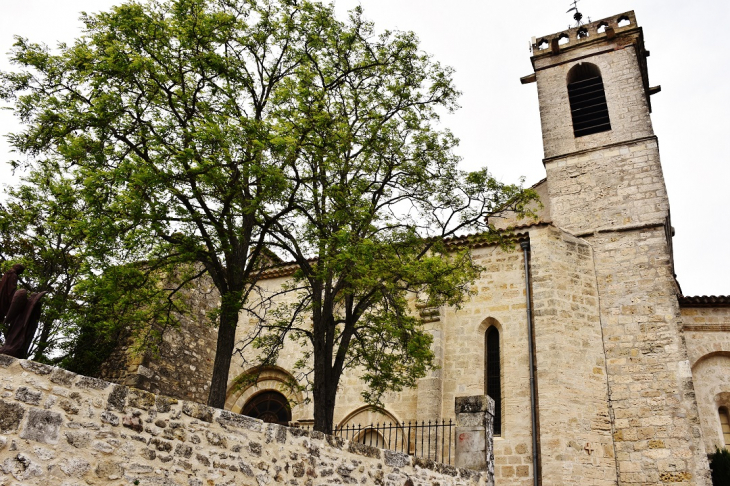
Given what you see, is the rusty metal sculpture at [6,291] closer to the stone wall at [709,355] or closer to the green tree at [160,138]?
the green tree at [160,138]

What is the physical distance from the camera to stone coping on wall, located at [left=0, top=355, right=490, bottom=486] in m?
3.93

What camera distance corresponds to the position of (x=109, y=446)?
14.3 ft

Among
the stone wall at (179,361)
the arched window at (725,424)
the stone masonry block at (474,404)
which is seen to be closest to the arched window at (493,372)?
the stone masonry block at (474,404)

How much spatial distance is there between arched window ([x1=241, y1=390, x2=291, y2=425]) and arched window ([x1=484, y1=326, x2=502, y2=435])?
5.73 meters

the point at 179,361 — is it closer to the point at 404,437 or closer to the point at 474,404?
the point at 404,437

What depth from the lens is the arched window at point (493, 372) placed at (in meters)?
12.9

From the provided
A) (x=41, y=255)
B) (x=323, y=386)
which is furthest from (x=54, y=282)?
(x=323, y=386)

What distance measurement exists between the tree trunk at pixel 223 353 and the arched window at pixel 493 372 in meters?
6.38

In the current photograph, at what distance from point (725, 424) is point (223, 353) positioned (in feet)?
39.1

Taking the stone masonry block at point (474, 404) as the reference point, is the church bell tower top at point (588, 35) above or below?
above

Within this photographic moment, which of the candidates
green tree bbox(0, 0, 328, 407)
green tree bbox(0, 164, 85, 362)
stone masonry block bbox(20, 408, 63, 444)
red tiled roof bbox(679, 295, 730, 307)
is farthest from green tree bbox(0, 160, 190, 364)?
red tiled roof bbox(679, 295, 730, 307)

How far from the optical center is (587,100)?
17.2m

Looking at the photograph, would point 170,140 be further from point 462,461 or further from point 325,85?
point 462,461

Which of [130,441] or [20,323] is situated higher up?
[20,323]
